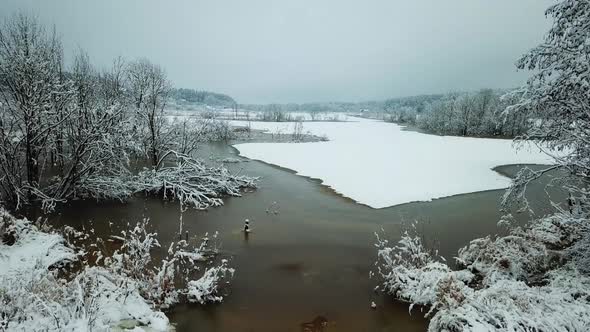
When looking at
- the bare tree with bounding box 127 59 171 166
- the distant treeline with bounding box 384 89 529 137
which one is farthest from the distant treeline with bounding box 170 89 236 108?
the bare tree with bounding box 127 59 171 166

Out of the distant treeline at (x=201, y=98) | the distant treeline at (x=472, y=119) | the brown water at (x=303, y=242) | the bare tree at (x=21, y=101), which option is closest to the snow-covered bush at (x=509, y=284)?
the brown water at (x=303, y=242)

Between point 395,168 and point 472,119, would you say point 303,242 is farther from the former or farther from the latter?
point 472,119

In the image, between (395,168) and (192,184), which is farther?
(395,168)

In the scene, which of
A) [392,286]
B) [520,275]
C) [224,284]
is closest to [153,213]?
[224,284]

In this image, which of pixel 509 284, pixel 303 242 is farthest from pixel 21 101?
pixel 509 284

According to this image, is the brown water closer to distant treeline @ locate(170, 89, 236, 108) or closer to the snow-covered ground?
the snow-covered ground

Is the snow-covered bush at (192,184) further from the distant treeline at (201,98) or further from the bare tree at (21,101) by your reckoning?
the distant treeline at (201,98)

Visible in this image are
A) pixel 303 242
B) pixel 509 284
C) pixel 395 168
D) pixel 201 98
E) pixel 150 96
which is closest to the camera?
pixel 509 284

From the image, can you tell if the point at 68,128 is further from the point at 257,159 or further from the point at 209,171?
the point at 257,159
